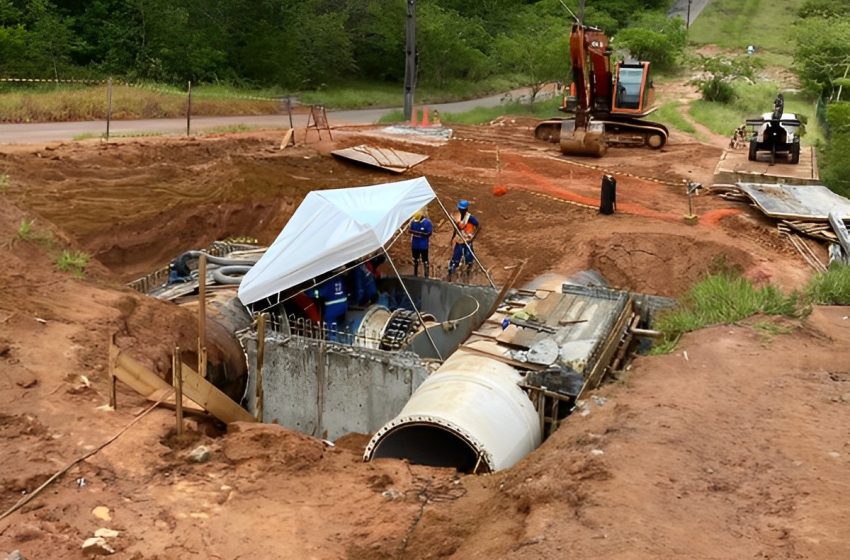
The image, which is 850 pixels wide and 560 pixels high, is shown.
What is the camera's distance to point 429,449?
10.4 m

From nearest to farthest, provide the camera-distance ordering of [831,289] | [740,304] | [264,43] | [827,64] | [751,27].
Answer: [740,304] → [831,289] → [827,64] → [264,43] → [751,27]

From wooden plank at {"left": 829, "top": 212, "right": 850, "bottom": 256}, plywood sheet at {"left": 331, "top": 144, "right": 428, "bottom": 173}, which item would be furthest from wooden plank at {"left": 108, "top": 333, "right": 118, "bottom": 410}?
plywood sheet at {"left": 331, "top": 144, "right": 428, "bottom": 173}

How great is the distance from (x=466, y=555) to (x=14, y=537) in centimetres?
374

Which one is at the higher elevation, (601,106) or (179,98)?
(601,106)

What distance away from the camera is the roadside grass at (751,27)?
52156 millimetres

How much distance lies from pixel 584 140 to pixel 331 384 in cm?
1447

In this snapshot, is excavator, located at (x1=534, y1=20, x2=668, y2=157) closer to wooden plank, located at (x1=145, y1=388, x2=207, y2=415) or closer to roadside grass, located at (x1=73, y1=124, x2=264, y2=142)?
roadside grass, located at (x1=73, y1=124, x2=264, y2=142)

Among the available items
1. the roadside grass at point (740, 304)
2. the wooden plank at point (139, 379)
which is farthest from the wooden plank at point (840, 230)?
the wooden plank at point (139, 379)

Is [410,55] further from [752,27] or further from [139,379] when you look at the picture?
[752,27]

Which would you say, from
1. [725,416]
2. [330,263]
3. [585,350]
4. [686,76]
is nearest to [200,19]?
[686,76]

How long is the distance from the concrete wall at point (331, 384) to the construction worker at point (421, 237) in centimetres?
374

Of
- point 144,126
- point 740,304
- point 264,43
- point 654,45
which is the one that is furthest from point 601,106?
point 264,43

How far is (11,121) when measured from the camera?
25.1 metres

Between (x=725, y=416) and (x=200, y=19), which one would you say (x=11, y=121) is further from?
(x=725, y=416)
